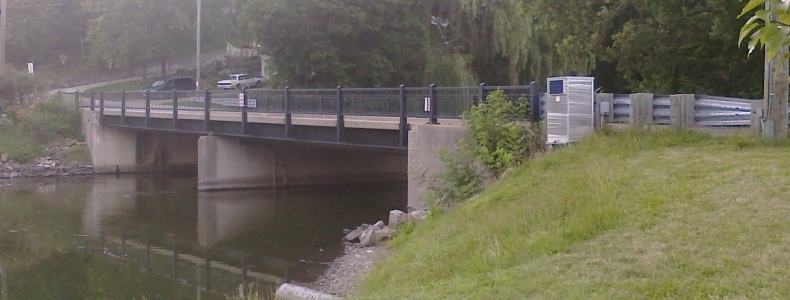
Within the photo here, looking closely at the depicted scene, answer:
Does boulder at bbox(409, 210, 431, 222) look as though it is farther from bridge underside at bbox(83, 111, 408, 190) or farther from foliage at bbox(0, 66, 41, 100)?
foliage at bbox(0, 66, 41, 100)

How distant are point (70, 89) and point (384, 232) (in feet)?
180

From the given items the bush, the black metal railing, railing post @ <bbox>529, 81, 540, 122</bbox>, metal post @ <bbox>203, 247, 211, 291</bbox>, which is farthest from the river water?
the bush

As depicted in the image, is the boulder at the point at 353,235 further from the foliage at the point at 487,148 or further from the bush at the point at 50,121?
the bush at the point at 50,121

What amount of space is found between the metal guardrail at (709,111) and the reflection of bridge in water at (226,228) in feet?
20.4

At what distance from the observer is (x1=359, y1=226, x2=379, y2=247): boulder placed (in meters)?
17.2

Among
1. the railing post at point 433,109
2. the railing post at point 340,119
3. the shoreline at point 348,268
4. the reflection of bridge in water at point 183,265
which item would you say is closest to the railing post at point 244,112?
the railing post at point 340,119

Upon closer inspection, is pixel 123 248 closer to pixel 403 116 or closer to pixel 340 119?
pixel 340 119

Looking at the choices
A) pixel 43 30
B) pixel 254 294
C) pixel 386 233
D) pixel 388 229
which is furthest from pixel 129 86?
pixel 254 294

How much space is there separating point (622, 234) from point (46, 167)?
113ft

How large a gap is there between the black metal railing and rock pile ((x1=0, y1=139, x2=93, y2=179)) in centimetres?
275

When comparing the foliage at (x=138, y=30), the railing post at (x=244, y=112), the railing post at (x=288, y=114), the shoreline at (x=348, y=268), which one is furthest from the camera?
the foliage at (x=138, y=30)

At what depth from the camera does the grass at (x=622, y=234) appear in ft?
23.0

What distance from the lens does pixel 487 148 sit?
1582cm

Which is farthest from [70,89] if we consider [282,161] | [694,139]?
[694,139]
